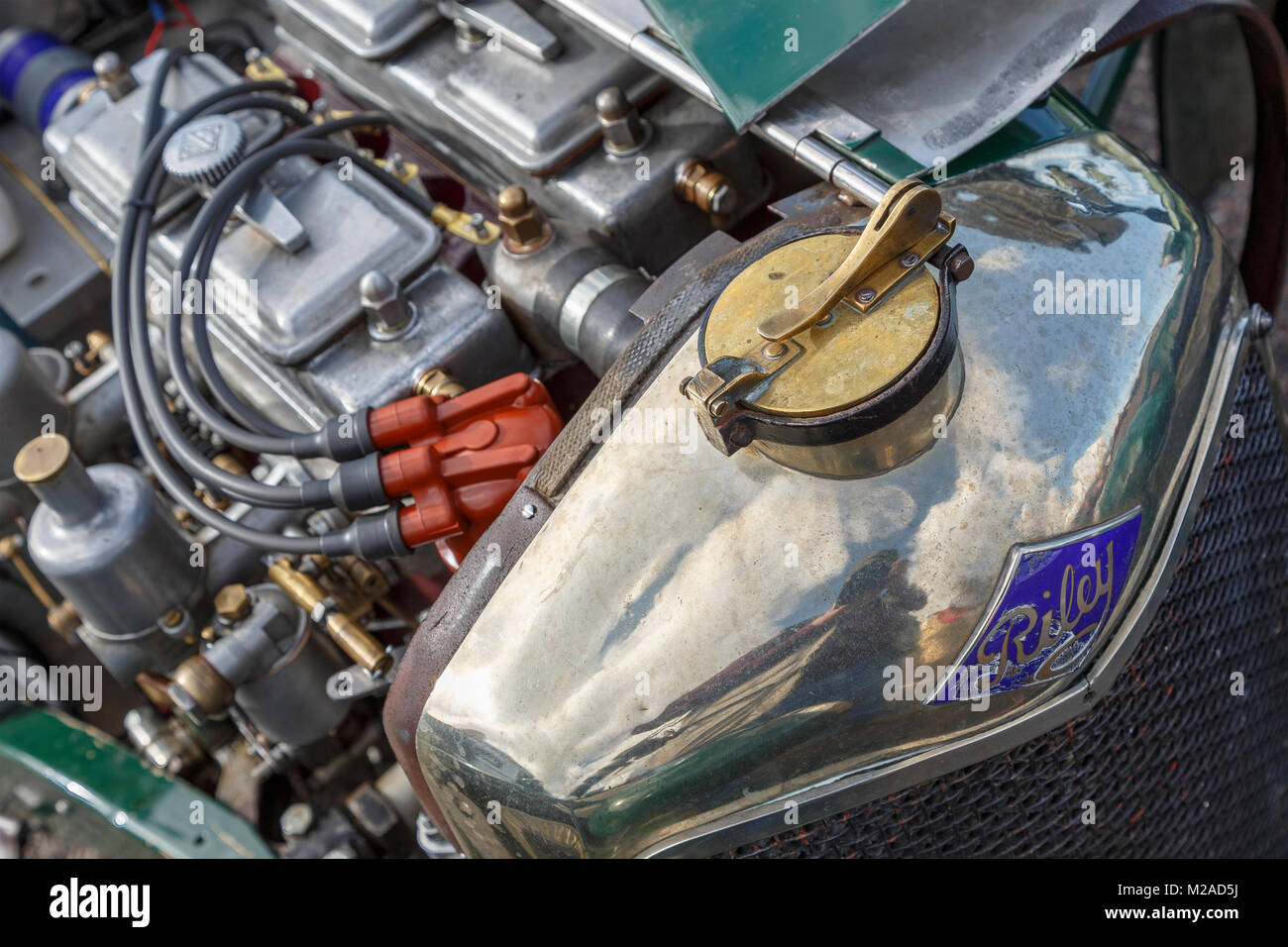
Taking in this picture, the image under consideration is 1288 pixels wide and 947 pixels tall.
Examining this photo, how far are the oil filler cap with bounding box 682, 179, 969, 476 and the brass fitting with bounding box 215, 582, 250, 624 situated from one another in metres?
0.65

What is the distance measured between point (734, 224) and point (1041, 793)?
2.11ft

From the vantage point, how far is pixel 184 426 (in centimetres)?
148

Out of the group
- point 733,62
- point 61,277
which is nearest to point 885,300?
point 733,62

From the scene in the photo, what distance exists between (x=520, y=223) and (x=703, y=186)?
0.18 metres

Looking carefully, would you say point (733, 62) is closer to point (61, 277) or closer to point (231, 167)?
point (231, 167)

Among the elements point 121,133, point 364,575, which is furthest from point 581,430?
point 121,133

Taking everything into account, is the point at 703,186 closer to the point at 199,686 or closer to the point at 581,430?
the point at 581,430

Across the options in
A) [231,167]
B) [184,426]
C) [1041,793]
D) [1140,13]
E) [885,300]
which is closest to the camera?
[885,300]

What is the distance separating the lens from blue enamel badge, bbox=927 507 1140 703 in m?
0.83

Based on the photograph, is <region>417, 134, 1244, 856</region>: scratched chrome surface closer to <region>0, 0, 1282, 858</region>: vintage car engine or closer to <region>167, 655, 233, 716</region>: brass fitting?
<region>0, 0, 1282, 858</region>: vintage car engine

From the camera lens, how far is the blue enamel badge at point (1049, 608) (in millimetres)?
832

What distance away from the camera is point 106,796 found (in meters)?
1.39

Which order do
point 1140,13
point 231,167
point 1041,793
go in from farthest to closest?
point 231,167, point 1140,13, point 1041,793
